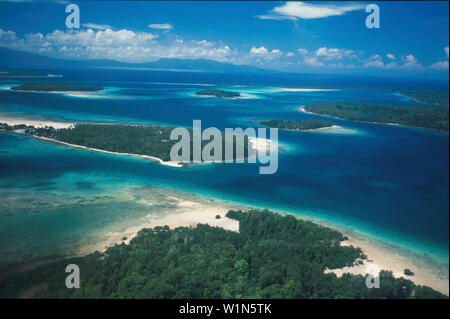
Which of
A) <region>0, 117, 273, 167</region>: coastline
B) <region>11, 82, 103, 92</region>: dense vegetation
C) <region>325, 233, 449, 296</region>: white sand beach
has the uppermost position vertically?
<region>11, 82, 103, 92</region>: dense vegetation

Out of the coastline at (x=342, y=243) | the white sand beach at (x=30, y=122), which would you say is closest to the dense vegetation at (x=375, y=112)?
the coastline at (x=342, y=243)

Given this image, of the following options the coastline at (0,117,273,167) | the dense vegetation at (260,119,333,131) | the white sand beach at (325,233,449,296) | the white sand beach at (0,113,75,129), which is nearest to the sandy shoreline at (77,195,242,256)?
the white sand beach at (325,233,449,296)

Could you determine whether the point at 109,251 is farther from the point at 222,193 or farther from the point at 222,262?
the point at 222,193

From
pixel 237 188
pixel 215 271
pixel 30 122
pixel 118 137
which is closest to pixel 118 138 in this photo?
pixel 118 137

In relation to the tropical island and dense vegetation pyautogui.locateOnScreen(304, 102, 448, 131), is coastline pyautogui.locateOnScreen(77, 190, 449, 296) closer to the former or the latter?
the tropical island

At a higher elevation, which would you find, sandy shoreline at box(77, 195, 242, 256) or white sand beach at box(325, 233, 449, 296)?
sandy shoreline at box(77, 195, 242, 256)

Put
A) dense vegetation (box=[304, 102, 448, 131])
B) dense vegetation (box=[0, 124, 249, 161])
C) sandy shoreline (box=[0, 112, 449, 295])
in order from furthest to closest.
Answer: dense vegetation (box=[304, 102, 448, 131])
dense vegetation (box=[0, 124, 249, 161])
sandy shoreline (box=[0, 112, 449, 295])

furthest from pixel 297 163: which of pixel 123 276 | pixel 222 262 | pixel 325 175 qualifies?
pixel 123 276
